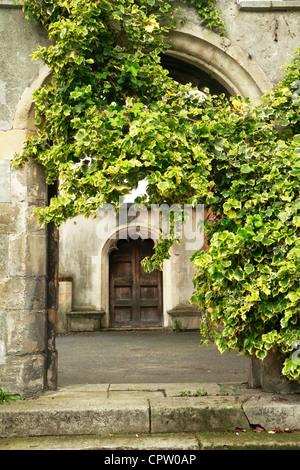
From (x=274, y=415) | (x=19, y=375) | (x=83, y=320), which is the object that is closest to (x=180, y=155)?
(x=274, y=415)

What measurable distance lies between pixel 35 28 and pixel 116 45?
0.79 meters

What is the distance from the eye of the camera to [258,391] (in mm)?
4336

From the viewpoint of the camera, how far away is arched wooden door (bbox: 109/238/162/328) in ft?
39.6

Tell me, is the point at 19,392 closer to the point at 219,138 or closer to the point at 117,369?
the point at 117,369

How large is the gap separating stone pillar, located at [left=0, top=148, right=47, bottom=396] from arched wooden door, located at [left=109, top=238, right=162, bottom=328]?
7.75m

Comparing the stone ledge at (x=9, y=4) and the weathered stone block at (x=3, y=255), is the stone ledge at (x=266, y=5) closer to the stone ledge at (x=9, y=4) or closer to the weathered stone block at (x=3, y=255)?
the stone ledge at (x=9, y=4)

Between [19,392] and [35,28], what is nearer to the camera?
[19,392]

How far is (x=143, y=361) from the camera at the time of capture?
696 cm

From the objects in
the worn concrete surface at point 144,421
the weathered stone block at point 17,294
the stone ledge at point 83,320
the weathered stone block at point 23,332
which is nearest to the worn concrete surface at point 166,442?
the worn concrete surface at point 144,421

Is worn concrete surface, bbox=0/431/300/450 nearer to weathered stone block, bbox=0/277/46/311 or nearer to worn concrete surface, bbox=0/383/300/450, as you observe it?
worn concrete surface, bbox=0/383/300/450

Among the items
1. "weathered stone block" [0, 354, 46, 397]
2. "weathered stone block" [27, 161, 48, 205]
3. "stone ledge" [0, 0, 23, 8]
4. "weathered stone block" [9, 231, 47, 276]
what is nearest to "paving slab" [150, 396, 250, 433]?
"weathered stone block" [0, 354, 46, 397]

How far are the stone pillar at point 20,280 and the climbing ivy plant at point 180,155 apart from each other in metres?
0.20

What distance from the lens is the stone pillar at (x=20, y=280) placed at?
422 cm

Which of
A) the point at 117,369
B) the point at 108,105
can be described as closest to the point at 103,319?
the point at 117,369
